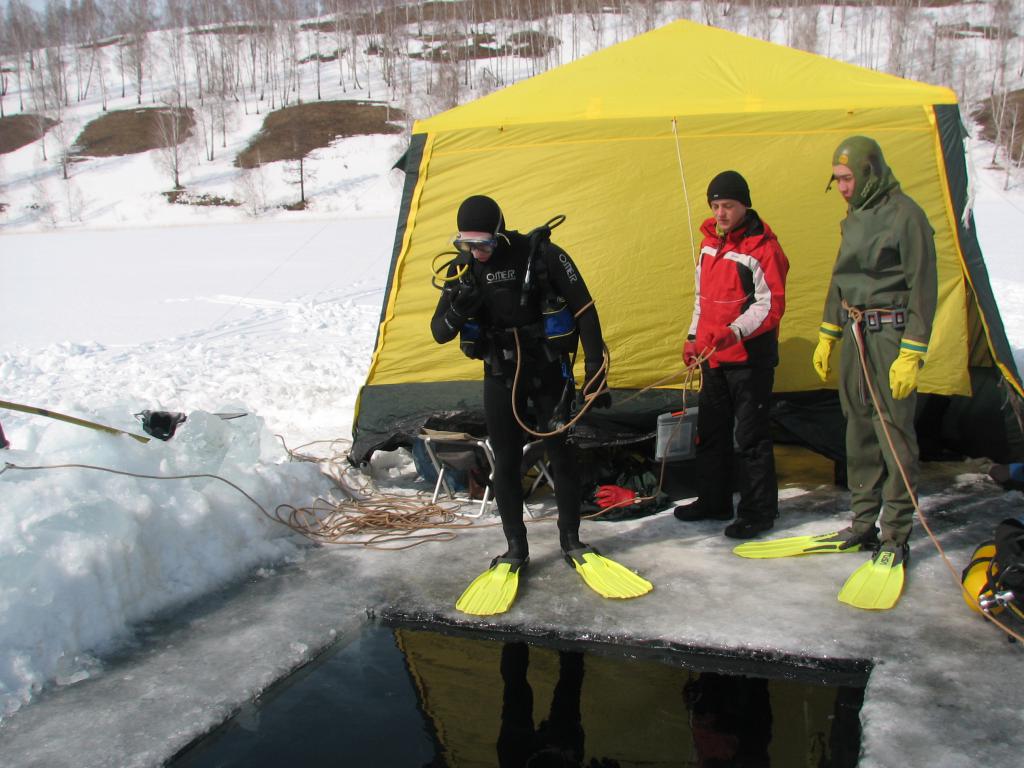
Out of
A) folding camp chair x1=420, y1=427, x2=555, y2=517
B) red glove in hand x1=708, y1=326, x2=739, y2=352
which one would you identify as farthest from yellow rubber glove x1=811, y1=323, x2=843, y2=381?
folding camp chair x1=420, y1=427, x2=555, y2=517

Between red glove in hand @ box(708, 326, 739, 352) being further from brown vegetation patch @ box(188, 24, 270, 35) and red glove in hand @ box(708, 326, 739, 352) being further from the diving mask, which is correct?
brown vegetation patch @ box(188, 24, 270, 35)

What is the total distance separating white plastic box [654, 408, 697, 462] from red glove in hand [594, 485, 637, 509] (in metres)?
0.33

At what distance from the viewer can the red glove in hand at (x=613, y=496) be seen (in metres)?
4.53

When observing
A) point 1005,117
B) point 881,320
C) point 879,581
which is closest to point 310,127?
point 1005,117

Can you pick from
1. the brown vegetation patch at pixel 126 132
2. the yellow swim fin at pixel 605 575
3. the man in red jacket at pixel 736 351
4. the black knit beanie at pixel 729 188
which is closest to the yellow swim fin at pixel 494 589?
the yellow swim fin at pixel 605 575

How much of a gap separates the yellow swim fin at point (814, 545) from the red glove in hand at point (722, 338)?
0.92 meters

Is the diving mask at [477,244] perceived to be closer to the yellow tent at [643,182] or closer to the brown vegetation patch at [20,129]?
the yellow tent at [643,182]

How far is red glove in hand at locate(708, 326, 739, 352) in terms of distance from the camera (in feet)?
12.9

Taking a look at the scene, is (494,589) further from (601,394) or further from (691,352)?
(691,352)

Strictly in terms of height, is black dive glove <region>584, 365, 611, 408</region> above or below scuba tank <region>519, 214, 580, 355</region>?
below

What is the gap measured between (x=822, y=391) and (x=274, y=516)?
3.03 meters

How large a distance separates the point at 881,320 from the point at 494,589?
1.92 m

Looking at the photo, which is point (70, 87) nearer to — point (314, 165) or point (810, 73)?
point (314, 165)

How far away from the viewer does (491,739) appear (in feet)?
8.76
